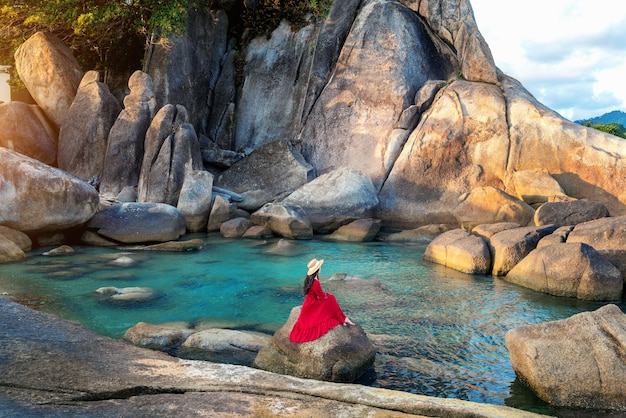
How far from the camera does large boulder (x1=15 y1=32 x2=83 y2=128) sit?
911 inches

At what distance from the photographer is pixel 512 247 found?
1320 cm

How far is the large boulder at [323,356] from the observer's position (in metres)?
7.33

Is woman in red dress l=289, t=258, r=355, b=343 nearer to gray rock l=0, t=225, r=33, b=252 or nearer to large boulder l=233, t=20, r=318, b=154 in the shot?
gray rock l=0, t=225, r=33, b=252

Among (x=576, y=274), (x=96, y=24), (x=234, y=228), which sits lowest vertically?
(x=234, y=228)

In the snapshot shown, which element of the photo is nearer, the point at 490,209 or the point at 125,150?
the point at 490,209

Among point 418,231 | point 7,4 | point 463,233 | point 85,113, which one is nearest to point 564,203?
point 463,233

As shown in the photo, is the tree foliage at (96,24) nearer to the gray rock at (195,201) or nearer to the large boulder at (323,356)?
the gray rock at (195,201)

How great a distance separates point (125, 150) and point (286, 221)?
756cm

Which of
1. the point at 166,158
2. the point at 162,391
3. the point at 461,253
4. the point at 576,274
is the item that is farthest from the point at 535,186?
the point at 162,391

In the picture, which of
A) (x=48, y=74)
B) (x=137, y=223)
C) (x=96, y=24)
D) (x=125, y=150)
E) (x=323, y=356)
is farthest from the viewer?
(x=48, y=74)

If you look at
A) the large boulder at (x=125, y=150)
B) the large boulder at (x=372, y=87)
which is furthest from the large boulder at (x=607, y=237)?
the large boulder at (x=125, y=150)

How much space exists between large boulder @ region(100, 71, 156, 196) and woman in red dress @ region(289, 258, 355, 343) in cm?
1564

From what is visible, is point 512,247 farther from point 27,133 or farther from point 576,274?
point 27,133

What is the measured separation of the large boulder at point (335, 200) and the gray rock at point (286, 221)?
746mm
